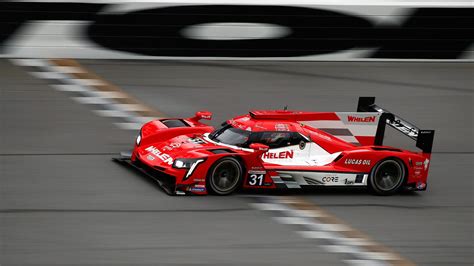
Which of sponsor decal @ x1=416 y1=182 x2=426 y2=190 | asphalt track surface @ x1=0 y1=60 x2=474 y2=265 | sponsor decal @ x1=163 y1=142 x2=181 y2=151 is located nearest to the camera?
asphalt track surface @ x1=0 y1=60 x2=474 y2=265

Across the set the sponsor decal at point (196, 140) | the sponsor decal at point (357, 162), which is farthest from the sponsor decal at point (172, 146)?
the sponsor decal at point (357, 162)

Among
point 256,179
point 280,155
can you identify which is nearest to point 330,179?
point 280,155

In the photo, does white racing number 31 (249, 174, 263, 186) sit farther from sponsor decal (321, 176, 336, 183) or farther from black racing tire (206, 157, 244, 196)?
sponsor decal (321, 176, 336, 183)

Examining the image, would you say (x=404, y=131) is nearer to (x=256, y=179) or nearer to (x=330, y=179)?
(x=330, y=179)

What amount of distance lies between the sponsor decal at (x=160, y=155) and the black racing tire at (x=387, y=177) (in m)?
2.64

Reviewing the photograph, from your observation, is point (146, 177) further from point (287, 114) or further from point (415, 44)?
point (415, 44)

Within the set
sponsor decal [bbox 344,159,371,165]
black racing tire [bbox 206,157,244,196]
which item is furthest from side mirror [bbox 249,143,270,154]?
sponsor decal [bbox 344,159,371,165]

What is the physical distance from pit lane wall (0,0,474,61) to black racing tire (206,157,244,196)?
7244mm

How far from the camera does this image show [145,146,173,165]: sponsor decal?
10734 millimetres

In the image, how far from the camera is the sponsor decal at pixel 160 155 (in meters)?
10.7

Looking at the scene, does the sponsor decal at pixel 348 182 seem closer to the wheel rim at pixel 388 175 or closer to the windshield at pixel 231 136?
the wheel rim at pixel 388 175

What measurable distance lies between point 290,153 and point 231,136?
81cm

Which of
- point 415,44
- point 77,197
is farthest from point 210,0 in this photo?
point 77,197

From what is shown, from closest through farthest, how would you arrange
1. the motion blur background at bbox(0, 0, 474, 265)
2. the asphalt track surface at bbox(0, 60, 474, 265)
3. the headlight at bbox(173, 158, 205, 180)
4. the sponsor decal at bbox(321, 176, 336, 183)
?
the asphalt track surface at bbox(0, 60, 474, 265) → the motion blur background at bbox(0, 0, 474, 265) → the headlight at bbox(173, 158, 205, 180) → the sponsor decal at bbox(321, 176, 336, 183)
